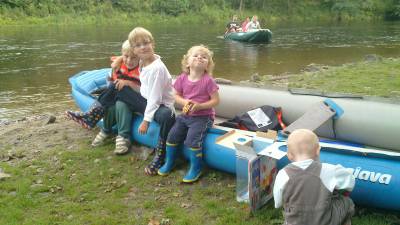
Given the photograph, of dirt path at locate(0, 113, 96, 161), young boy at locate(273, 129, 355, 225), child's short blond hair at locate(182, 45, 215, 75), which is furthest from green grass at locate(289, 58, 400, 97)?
young boy at locate(273, 129, 355, 225)

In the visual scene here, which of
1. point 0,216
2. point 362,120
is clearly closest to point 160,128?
point 0,216

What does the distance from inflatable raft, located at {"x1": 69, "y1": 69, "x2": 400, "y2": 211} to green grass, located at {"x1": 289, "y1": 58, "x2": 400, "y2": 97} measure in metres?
3.41

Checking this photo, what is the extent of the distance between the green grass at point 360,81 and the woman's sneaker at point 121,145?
182 inches

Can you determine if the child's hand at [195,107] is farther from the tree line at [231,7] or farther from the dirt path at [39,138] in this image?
the tree line at [231,7]

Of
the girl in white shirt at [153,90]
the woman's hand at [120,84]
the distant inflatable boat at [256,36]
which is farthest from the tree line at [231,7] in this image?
the girl in white shirt at [153,90]

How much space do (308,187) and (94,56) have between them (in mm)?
13459

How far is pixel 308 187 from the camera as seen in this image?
105 inches

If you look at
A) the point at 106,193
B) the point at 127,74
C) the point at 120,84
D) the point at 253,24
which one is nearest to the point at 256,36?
the point at 253,24

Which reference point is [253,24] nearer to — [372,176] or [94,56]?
[94,56]

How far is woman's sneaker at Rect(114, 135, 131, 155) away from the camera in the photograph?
4.81m

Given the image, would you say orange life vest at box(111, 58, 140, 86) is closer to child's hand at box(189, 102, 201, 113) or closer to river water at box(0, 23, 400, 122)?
child's hand at box(189, 102, 201, 113)

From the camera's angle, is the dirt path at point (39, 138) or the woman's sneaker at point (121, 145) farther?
the dirt path at point (39, 138)

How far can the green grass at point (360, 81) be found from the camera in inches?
311

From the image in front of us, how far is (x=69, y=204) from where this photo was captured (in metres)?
3.82
